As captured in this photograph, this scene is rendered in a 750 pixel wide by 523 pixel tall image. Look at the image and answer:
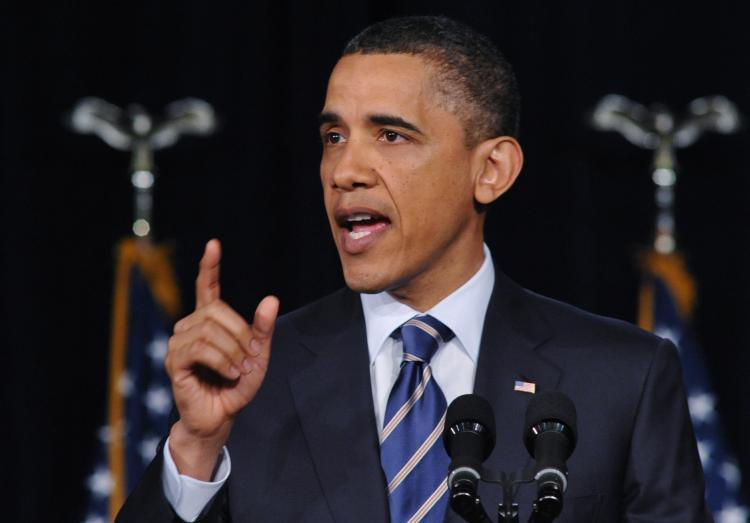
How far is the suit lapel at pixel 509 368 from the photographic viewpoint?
6.84 ft

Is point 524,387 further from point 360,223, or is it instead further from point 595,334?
point 360,223

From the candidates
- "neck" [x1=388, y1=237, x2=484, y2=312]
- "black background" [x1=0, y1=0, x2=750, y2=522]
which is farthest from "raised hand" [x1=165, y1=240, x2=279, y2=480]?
"black background" [x1=0, y1=0, x2=750, y2=522]

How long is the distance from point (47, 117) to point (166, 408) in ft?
3.37

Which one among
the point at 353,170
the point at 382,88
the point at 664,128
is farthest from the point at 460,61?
the point at 664,128

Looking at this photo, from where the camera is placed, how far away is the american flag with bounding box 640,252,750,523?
13.2 ft

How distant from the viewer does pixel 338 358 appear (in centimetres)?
226

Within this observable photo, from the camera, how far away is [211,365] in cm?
184

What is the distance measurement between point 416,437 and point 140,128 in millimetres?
2442

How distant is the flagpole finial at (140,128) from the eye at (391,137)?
7.12 feet

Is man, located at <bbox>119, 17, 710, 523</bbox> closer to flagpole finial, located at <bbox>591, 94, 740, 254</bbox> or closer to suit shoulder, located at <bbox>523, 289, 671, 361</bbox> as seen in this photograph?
suit shoulder, located at <bbox>523, 289, 671, 361</bbox>

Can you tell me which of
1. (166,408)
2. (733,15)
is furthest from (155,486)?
(733,15)

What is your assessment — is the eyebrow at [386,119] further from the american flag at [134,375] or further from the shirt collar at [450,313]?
the american flag at [134,375]

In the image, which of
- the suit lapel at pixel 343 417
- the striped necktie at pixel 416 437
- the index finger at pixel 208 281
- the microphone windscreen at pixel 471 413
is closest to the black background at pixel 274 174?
the suit lapel at pixel 343 417

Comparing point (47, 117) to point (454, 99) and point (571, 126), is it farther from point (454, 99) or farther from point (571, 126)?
point (454, 99)
